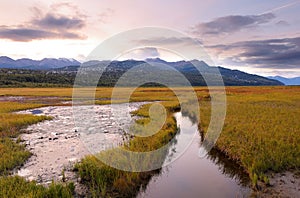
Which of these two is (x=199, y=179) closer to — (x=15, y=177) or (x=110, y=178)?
(x=110, y=178)

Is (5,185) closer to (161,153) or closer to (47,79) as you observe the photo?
(161,153)

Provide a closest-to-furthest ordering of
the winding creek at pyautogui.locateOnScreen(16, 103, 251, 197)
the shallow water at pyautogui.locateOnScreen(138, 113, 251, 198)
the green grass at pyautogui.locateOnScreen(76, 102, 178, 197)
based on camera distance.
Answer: the green grass at pyautogui.locateOnScreen(76, 102, 178, 197) → the shallow water at pyautogui.locateOnScreen(138, 113, 251, 198) → the winding creek at pyautogui.locateOnScreen(16, 103, 251, 197)

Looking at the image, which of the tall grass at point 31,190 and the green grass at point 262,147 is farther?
the green grass at point 262,147

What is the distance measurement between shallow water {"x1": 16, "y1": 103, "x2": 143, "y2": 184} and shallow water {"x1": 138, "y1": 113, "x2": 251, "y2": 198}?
4212 mm

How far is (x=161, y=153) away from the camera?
15.6 meters

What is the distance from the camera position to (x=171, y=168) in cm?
1409

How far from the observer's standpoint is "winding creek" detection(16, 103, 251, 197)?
440 inches

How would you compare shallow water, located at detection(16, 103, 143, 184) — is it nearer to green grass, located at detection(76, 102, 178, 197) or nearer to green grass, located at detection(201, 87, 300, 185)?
green grass, located at detection(76, 102, 178, 197)

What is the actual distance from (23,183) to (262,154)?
1153 cm

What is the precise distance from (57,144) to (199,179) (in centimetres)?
1076

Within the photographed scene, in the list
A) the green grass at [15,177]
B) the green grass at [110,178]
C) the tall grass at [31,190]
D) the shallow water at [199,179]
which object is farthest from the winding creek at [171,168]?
the tall grass at [31,190]

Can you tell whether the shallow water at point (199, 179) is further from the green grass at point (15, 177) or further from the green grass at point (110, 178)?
the green grass at point (15, 177)

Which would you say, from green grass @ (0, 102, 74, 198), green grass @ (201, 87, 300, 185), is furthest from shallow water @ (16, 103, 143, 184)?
green grass @ (201, 87, 300, 185)

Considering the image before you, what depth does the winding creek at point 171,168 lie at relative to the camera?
36.7 ft
